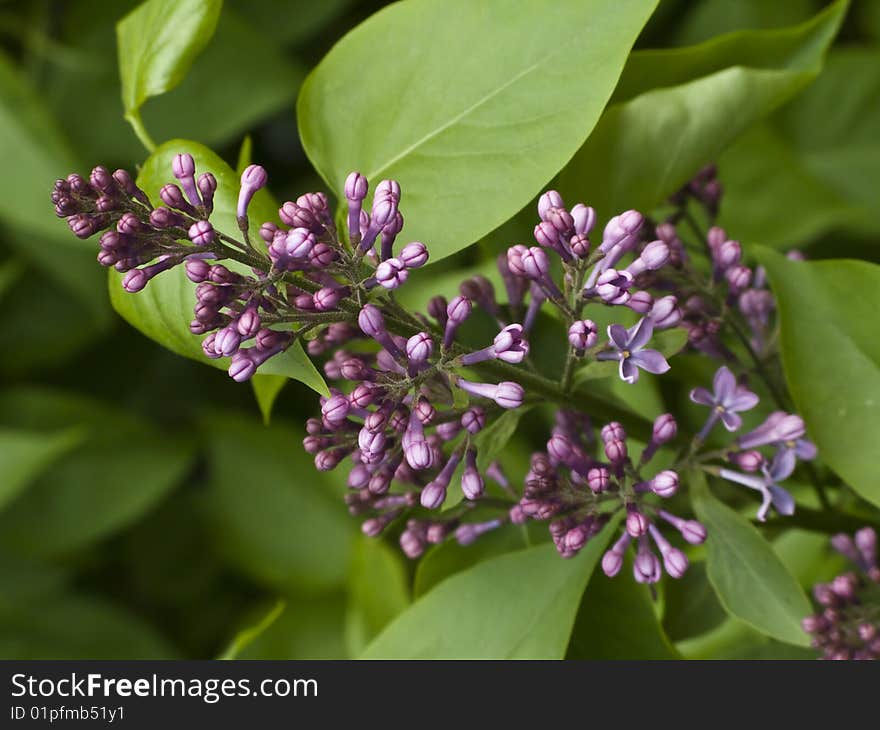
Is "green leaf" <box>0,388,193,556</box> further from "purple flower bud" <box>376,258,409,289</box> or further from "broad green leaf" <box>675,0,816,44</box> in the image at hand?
"purple flower bud" <box>376,258,409,289</box>

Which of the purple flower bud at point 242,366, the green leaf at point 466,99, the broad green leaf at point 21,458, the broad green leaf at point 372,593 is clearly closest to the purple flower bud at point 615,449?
the green leaf at point 466,99

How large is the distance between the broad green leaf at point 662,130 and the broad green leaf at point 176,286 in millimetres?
336

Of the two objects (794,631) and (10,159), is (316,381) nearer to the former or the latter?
(794,631)

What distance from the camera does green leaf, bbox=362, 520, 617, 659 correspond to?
3.31 feet

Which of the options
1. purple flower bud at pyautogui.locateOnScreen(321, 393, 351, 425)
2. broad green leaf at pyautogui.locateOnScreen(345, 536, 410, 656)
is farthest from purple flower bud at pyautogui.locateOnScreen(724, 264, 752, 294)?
broad green leaf at pyautogui.locateOnScreen(345, 536, 410, 656)

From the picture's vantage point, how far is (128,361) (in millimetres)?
2389

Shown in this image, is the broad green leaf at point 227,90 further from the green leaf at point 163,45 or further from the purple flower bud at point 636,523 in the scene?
the purple flower bud at point 636,523

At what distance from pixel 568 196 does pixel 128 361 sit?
157 cm

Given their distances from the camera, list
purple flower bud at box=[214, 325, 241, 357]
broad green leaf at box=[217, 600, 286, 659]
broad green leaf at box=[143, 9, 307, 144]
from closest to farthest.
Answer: purple flower bud at box=[214, 325, 241, 357] < broad green leaf at box=[217, 600, 286, 659] < broad green leaf at box=[143, 9, 307, 144]

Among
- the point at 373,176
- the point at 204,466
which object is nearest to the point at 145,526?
the point at 204,466

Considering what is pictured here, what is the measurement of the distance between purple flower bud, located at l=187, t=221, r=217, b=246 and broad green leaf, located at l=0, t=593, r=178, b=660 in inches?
65.1

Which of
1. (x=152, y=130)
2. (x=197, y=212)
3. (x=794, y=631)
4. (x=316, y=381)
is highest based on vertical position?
(x=197, y=212)

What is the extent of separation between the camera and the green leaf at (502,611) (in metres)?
1.01

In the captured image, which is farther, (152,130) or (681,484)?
(152,130)
